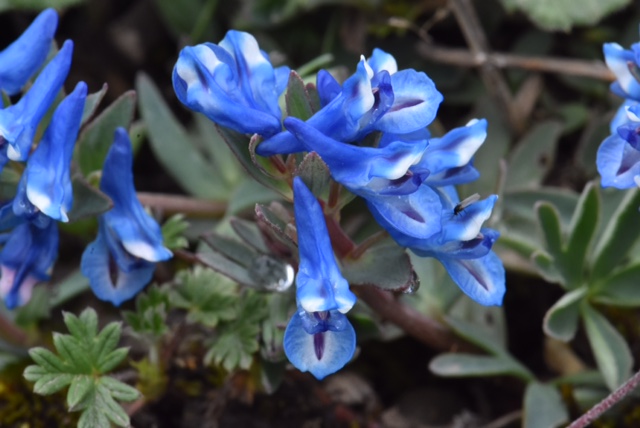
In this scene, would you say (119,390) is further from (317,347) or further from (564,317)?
(564,317)

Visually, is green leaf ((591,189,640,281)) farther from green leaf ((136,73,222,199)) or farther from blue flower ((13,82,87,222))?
blue flower ((13,82,87,222))

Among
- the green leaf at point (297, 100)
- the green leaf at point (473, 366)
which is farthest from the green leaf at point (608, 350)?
the green leaf at point (297, 100)

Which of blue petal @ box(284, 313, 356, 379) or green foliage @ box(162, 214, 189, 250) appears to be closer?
blue petal @ box(284, 313, 356, 379)

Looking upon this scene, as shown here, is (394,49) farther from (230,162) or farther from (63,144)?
(63,144)

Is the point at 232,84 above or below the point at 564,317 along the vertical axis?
above

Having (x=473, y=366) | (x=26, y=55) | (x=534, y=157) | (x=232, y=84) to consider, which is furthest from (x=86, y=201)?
(x=534, y=157)

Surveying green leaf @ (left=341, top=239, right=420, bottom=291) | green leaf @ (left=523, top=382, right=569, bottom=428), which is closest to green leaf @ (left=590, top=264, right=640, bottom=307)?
green leaf @ (left=523, top=382, right=569, bottom=428)
